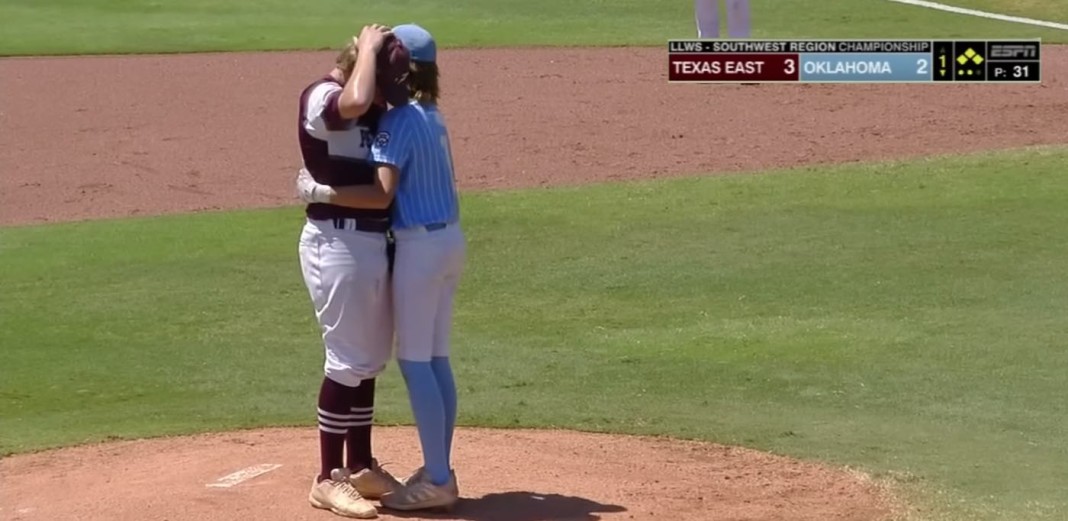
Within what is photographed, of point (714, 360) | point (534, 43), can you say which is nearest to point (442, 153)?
point (714, 360)

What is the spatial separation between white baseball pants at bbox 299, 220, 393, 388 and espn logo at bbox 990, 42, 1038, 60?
13.6m

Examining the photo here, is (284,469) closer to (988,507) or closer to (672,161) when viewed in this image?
(988,507)

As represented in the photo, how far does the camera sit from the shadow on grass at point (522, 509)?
20.2 ft

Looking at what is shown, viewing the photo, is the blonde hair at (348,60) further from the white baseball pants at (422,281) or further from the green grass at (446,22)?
the green grass at (446,22)

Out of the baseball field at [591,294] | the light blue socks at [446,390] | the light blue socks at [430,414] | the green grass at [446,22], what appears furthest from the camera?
the green grass at [446,22]

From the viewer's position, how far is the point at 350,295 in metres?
5.92

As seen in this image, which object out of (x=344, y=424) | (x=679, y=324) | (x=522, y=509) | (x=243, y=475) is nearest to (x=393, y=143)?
(x=344, y=424)

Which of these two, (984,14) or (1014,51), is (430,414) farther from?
(984,14)

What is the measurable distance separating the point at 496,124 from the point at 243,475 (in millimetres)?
9751

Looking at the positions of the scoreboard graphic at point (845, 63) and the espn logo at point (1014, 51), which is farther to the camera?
the espn logo at point (1014, 51)

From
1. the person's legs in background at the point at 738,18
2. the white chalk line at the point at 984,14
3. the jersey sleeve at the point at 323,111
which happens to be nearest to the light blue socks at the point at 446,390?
the jersey sleeve at the point at 323,111

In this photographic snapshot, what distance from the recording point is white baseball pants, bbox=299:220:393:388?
591 centimetres

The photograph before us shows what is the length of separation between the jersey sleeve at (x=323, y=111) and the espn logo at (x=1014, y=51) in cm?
1369

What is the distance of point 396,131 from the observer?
5875mm
